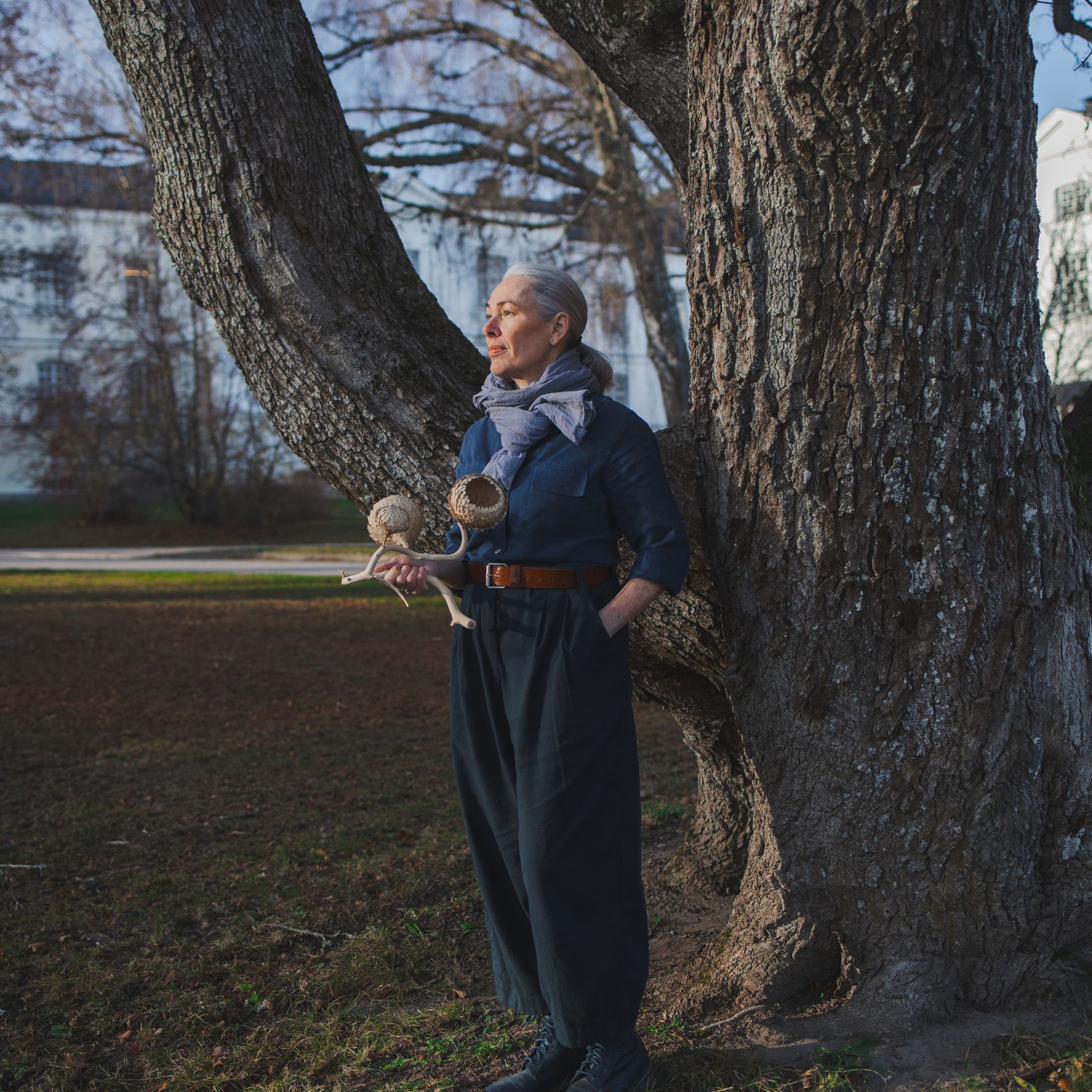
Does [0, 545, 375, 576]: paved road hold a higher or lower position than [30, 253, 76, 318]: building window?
lower

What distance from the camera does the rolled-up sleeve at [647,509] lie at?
262cm

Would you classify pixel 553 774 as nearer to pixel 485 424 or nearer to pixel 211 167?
pixel 485 424

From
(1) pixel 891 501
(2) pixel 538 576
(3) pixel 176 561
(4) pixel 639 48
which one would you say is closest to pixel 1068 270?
(4) pixel 639 48

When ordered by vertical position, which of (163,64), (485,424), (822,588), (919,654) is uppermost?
(163,64)

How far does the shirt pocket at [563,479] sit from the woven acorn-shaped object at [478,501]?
0.37ft

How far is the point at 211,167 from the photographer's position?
316cm

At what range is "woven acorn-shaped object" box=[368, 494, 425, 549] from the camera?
276 centimetres

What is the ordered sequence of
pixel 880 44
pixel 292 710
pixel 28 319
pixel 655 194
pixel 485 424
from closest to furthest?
pixel 880 44
pixel 485 424
pixel 292 710
pixel 655 194
pixel 28 319

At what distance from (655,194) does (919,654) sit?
11158 millimetres

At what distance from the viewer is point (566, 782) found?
2.65 m

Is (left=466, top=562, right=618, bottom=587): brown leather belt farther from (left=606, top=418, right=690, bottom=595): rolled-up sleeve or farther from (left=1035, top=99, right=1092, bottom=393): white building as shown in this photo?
(left=1035, top=99, right=1092, bottom=393): white building

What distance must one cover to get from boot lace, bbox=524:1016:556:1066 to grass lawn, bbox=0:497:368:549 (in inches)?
814

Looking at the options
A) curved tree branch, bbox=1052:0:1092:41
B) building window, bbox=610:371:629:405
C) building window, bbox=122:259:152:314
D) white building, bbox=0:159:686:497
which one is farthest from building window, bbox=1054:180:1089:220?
building window, bbox=122:259:152:314

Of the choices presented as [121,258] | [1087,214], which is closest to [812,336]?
[1087,214]
